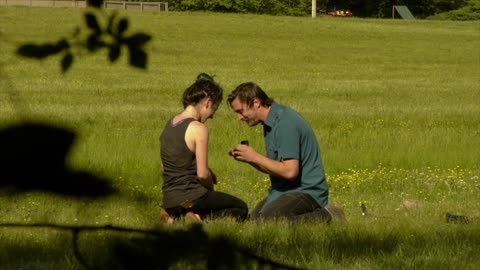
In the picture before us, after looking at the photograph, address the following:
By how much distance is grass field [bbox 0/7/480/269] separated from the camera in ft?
5.17

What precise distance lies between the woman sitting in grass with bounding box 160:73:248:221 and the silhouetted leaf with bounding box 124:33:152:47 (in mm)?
5436

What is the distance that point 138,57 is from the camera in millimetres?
1454

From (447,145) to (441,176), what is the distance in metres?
2.75

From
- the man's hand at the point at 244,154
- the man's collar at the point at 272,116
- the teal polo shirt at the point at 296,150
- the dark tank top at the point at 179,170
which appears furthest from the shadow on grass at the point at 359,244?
the dark tank top at the point at 179,170

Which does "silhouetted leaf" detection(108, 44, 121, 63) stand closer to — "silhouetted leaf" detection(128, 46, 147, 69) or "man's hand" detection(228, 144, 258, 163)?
"silhouetted leaf" detection(128, 46, 147, 69)

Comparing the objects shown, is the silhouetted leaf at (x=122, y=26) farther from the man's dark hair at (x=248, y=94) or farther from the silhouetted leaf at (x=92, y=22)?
the man's dark hair at (x=248, y=94)

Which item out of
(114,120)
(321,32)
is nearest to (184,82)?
(114,120)

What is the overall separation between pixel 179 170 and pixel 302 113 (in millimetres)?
11085

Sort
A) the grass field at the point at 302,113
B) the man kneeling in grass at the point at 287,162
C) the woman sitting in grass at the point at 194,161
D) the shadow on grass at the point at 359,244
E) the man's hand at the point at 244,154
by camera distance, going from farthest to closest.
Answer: the woman sitting in grass at the point at 194,161 → the man kneeling in grass at the point at 287,162 → the man's hand at the point at 244,154 → the shadow on grass at the point at 359,244 → the grass field at the point at 302,113

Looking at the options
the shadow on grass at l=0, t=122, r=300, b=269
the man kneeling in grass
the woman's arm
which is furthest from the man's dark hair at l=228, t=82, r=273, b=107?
the shadow on grass at l=0, t=122, r=300, b=269

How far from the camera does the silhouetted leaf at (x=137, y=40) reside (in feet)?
4.82

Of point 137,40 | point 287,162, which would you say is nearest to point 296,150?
point 287,162

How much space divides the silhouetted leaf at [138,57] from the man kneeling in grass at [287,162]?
5.01 m

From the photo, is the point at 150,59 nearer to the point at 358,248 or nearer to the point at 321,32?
the point at 358,248
